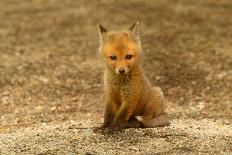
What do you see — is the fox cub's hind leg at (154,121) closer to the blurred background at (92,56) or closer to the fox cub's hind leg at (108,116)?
the fox cub's hind leg at (108,116)

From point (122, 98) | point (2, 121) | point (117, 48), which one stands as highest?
point (117, 48)

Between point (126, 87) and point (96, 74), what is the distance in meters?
4.85

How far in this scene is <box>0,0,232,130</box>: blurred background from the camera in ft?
31.2

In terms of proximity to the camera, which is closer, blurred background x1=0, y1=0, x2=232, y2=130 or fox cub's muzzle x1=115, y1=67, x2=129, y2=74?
fox cub's muzzle x1=115, y1=67, x2=129, y2=74

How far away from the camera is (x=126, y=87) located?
623cm

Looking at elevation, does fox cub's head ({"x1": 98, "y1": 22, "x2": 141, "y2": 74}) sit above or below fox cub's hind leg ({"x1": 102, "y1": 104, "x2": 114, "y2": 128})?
above

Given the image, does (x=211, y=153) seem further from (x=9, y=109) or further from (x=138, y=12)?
(x=138, y=12)

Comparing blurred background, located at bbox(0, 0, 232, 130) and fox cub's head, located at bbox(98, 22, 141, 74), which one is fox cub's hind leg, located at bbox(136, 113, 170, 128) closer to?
fox cub's head, located at bbox(98, 22, 141, 74)

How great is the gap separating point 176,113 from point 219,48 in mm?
4325

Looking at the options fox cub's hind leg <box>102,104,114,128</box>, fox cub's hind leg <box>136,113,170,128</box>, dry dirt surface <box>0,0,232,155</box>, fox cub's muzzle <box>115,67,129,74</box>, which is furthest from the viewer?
fox cub's hind leg <box>136,113,170,128</box>

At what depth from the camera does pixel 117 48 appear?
19.7 ft

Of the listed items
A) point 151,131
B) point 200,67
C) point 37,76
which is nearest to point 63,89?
point 37,76

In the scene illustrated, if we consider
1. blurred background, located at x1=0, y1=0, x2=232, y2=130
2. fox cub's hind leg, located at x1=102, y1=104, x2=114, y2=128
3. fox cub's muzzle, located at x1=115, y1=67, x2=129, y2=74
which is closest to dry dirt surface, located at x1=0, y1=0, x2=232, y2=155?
blurred background, located at x1=0, y1=0, x2=232, y2=130

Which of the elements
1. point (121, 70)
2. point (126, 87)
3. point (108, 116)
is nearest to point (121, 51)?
point (121, 70)
